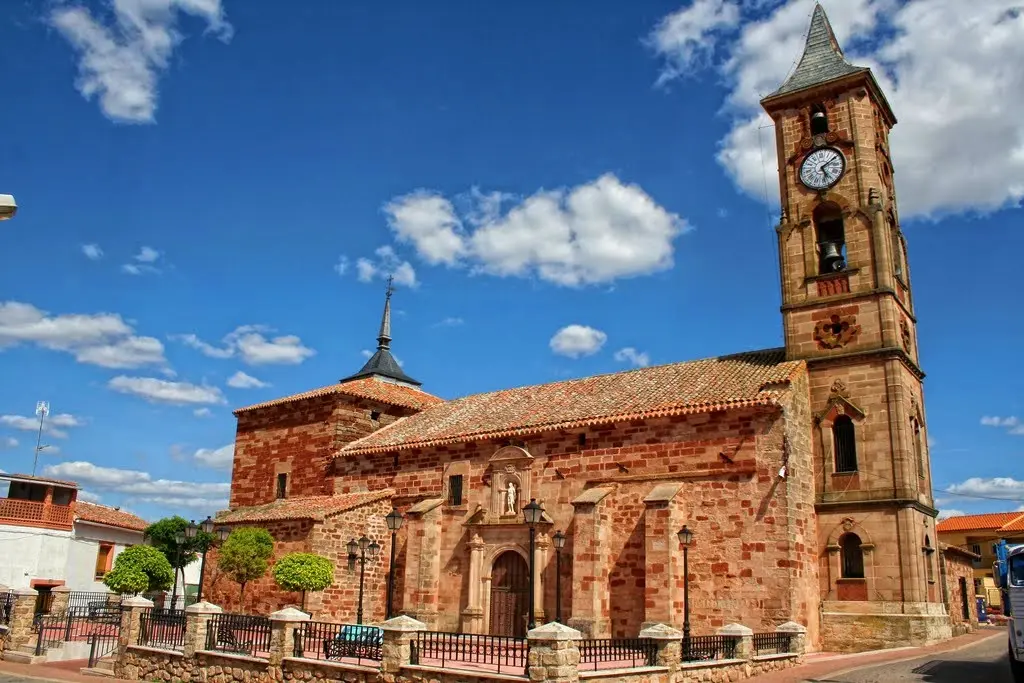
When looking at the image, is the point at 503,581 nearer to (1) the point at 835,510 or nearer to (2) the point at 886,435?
(1) the point at 835,510

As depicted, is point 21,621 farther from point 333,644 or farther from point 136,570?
point 333,644

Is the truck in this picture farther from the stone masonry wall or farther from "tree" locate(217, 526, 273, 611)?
"tree" locate(217, 526, 273, 611)

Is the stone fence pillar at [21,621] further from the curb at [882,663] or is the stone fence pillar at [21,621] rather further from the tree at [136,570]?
the curb at [882,663]

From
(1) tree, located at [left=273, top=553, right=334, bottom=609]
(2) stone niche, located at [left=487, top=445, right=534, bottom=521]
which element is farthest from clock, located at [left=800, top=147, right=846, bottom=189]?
(1) tree, located at [left=273, top=553, right=334, bottom=609]

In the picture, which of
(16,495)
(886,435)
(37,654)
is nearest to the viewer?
(37,654)

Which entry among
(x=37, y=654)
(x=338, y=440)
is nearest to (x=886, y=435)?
(x=338, y=440)

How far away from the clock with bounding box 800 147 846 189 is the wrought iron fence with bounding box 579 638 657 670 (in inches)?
609

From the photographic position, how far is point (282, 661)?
591 inches

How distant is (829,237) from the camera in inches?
953

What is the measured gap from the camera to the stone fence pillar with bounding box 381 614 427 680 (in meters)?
13.4

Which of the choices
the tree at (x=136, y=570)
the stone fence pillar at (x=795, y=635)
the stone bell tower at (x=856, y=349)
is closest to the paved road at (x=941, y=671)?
the stone fence pillar at (x=795, y=635)

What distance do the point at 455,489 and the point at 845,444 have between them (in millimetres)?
11369

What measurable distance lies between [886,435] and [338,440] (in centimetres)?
1842

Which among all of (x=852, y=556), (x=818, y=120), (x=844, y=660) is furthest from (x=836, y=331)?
(x=844, y=660)
